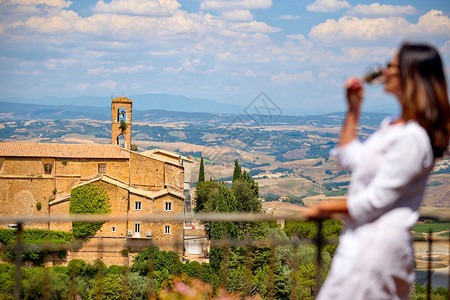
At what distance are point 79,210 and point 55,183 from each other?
19.7 feet

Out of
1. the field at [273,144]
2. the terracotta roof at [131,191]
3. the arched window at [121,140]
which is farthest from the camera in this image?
the field at [273,144]

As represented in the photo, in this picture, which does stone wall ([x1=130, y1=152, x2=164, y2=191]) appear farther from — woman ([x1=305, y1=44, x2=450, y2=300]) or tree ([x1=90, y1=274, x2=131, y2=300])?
woman ([x1=305, y1=44, x2=450, y2=300])

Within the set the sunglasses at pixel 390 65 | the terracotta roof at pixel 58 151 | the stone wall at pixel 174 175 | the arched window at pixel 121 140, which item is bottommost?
the stone wall at pixel 174 175

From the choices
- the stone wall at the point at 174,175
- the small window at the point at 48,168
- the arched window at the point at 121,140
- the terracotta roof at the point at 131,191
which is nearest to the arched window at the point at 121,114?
the arched window at the point at 121,140

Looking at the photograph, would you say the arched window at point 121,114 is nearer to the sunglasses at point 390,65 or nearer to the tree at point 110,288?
the tree at point 110,288

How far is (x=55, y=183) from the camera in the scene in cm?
4406

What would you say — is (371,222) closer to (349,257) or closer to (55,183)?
(349,257)

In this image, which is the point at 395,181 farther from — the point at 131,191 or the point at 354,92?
the point at 131,191

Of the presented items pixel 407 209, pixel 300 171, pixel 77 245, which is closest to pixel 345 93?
pixel 407 209

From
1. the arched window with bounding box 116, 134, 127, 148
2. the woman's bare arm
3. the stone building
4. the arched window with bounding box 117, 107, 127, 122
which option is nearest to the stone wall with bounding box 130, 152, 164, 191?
the stone building

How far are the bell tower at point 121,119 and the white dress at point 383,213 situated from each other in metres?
48.3

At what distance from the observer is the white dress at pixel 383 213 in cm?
218

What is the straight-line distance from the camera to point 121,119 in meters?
51.0

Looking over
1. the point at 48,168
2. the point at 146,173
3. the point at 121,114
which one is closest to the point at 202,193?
the point at 146,173
